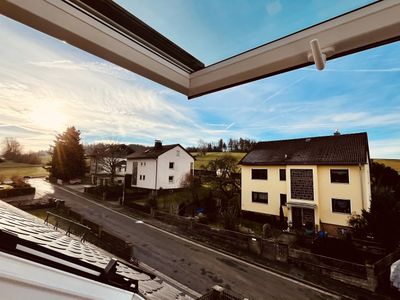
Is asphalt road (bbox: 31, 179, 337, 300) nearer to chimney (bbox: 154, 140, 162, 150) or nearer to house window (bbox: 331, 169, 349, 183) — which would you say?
house window (bbox: 331, 169, 349, 183)

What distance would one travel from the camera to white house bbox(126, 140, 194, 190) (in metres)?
14.4

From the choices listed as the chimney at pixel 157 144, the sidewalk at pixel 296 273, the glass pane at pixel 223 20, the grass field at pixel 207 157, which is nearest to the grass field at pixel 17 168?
the glass pane at pixel 223 20

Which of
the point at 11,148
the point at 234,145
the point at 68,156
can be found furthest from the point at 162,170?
the point at 11,148

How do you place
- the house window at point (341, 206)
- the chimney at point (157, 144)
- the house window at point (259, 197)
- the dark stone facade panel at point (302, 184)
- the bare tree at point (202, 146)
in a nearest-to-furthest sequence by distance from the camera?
the house window at point (341, 206) < the dark stone facade panel at point (302, 184) < the house window at point (259, 197) < the bare tree at point (202, 146) < the chimney at point (157, 144)

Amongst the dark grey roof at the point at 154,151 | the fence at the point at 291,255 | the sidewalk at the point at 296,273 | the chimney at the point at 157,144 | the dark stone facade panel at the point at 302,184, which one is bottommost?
the sidewalk at the point at 296,273

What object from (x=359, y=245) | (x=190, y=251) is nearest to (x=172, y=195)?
(x=190, y=251)

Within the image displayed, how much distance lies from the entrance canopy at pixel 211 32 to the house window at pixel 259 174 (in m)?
10.3

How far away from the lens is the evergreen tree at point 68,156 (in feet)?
35.0

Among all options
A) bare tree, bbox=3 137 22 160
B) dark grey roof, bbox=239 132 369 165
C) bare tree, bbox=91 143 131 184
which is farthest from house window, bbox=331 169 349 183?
bare tree, bbox=91 143 131 184

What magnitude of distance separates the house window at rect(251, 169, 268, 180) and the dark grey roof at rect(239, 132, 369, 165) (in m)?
0.40

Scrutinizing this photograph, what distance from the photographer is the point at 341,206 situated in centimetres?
845

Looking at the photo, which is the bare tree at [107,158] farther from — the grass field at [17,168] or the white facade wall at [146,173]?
the grass field at [17,168]

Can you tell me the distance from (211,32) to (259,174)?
1047cm

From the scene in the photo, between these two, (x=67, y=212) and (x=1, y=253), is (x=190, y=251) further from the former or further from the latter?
(x=1, y=253)
